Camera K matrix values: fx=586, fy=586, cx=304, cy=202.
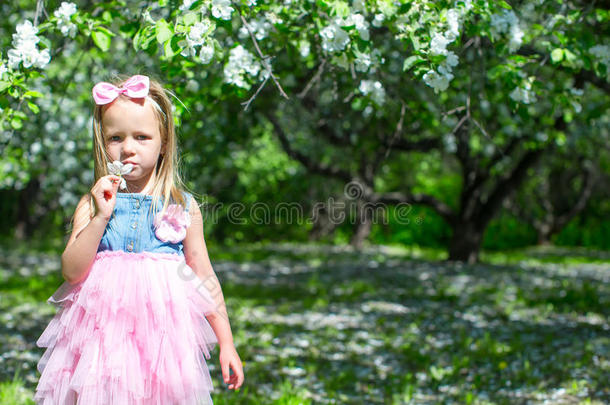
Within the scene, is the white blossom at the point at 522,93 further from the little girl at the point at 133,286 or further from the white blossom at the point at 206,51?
the little girl at the point at 133,286

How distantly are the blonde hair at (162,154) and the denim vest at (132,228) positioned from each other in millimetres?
50

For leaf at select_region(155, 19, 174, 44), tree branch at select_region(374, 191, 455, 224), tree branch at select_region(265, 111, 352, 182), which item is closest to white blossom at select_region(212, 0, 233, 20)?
leaf at select_region(155, 19, 174, 44)

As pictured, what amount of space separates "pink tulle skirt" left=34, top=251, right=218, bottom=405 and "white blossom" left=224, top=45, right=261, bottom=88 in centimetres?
139

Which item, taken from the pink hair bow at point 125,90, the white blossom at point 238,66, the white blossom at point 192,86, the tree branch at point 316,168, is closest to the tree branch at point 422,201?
the tree branch at point 316,168

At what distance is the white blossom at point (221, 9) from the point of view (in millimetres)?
2619

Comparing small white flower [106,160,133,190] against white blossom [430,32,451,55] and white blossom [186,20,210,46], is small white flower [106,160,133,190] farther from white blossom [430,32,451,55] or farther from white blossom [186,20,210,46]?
white blossom [430,32,451,55]

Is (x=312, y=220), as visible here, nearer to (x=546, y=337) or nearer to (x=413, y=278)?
(x=413, y=278)

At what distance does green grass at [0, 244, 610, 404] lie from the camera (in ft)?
14.5

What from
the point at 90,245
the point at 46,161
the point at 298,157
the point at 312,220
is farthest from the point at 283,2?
the point at 312,220

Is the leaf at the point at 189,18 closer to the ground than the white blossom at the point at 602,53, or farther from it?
closer to the ground

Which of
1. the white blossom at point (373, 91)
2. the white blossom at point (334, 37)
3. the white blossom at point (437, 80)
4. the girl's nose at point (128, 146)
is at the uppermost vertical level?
the white blossom at point (334, 37)

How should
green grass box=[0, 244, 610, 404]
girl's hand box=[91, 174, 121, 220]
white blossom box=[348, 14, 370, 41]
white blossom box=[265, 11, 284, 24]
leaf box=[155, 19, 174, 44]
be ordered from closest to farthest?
girl's hand box=[91, 174, 121, 220] → leaf box=[155, 19, 174, 44] → white blossom box=[348, 14, 370, 41] → white blossom box=[265, 11, 284, 24] → green grass box=[0, 244, 610, 404]

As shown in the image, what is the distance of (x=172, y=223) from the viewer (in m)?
2.39

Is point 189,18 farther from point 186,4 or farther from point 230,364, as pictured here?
point 230,364
